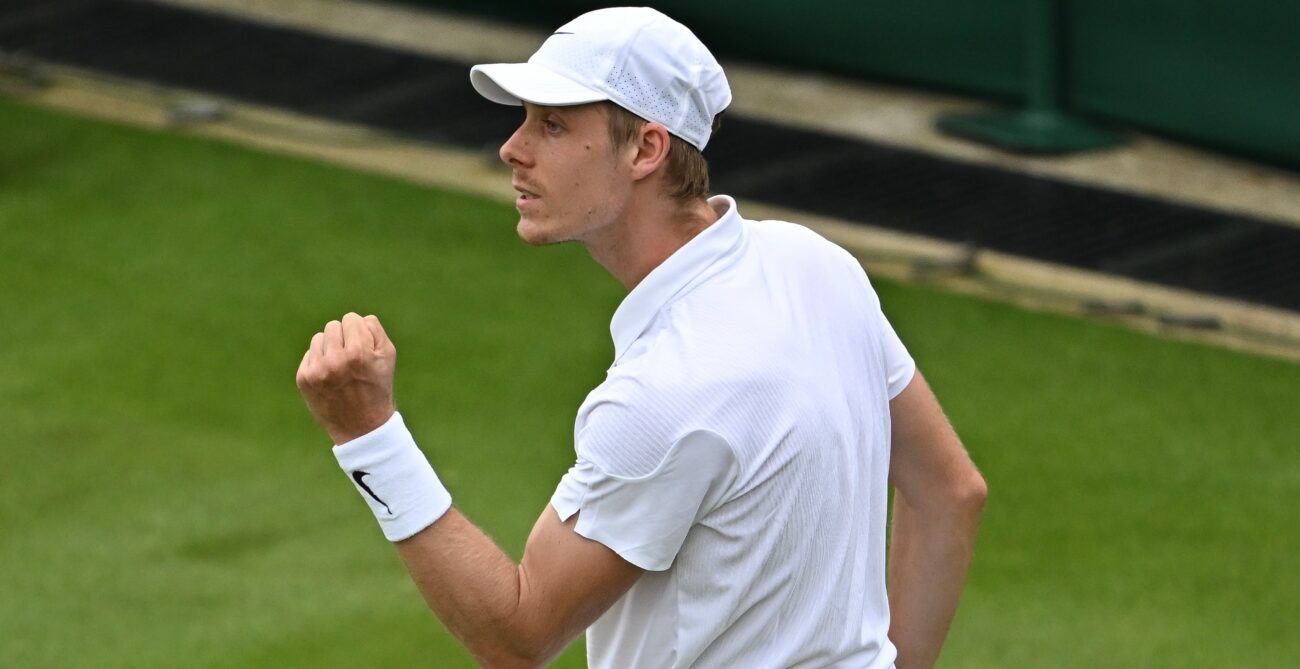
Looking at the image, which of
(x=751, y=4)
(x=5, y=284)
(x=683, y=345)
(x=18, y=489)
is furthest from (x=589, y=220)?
(x=751, y=4)

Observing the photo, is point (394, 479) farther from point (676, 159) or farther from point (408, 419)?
point (408, 419)

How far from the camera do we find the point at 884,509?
9.99 feet

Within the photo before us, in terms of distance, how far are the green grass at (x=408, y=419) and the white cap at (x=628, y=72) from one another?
261 cm

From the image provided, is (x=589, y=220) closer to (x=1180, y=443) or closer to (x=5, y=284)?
(x=1180, y=443)

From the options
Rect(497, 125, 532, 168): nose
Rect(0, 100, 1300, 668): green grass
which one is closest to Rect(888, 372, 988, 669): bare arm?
Rect(497, 125, 532, 168): nose

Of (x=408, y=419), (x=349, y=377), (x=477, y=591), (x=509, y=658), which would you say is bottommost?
(x=408, y=419)

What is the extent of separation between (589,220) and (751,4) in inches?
268

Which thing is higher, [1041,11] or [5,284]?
[1041,11]

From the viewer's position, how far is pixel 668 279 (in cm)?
282

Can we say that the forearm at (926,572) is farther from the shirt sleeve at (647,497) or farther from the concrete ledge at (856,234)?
the concrete ledge at (856,234)

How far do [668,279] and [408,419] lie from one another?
12.0ft

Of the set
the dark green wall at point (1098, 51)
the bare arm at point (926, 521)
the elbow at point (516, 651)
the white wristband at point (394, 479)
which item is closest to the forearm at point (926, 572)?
the bare arm at point (926, 521)

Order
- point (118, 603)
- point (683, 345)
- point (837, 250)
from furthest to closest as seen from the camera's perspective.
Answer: point (118, 603) < point (837, 250) < point (683, 345)

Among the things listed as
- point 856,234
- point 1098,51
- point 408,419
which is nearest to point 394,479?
point 408,419
